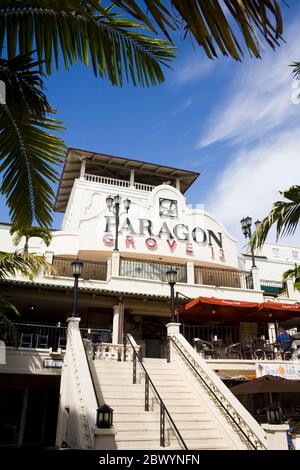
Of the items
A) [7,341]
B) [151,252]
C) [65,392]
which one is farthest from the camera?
[151,252]

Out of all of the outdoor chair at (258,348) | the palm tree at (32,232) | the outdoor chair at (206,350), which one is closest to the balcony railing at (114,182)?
the outdoor chair at (206,350)

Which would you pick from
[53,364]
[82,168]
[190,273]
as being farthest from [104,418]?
[82,168]

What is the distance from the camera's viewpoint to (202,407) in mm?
10758

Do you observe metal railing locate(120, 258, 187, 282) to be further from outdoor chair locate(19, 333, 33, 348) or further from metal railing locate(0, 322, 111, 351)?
outdoor chair locate(19, 333, 33, 348)

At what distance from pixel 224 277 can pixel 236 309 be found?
185 inches

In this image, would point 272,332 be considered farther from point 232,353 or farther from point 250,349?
point 232,353

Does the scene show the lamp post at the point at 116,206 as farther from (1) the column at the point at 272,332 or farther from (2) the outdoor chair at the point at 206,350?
(1) the column at the point at 272,332

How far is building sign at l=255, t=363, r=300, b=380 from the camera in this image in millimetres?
16078

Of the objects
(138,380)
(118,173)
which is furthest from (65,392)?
(118,173)

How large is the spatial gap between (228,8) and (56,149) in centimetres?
258

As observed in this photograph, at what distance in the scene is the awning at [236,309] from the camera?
55.0ft

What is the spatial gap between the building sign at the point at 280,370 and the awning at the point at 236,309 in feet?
7.77
